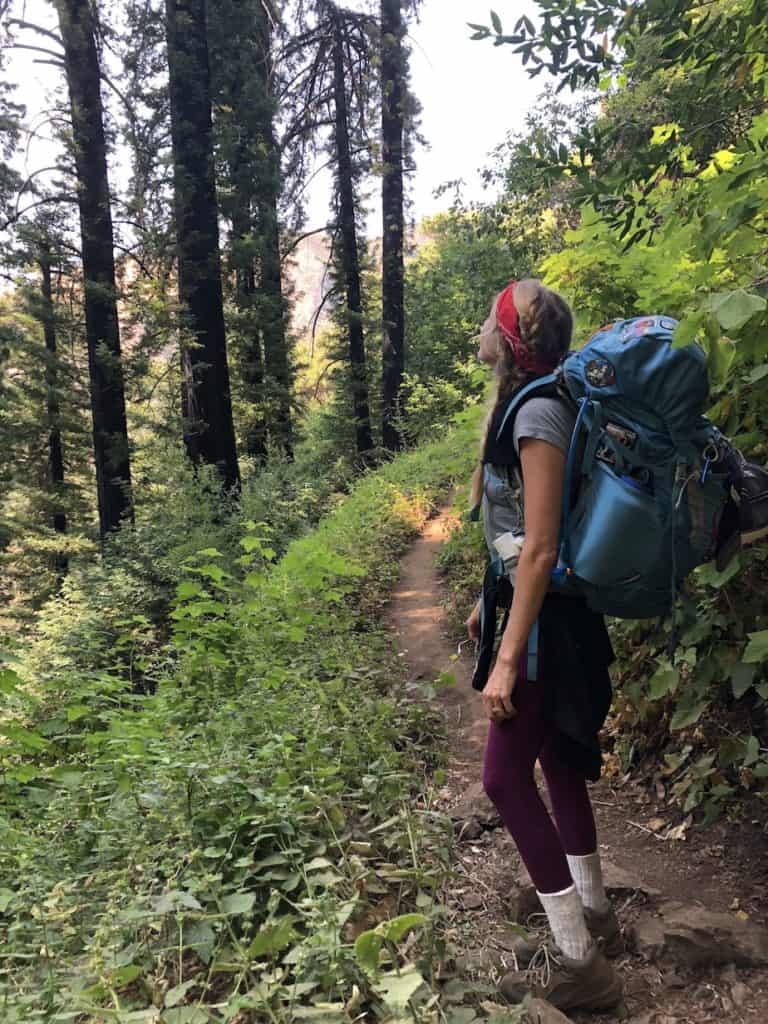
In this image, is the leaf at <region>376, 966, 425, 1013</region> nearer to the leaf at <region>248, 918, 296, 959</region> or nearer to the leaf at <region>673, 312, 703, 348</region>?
the leaf at <region>248, 918, 296, 959</region>

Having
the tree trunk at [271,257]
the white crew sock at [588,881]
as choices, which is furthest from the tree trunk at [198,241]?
the white crew sock at [588,881]

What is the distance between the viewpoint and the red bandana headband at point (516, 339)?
2.09 m

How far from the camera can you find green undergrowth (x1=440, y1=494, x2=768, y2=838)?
8.30 ft

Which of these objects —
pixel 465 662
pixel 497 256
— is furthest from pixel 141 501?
pixel 497 256

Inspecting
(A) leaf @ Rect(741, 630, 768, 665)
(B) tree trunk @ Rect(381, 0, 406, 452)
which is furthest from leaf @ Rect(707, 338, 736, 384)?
(B) tree trunk @ Rect(381, 0, 406, 452)

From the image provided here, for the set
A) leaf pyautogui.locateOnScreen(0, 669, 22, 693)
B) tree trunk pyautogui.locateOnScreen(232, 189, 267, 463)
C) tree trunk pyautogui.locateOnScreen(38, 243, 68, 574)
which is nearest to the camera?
leaf pyautogui.locateOnScreen(0, 669, 22, 693)

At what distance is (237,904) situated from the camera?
6.36 feet

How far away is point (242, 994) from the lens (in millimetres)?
1780

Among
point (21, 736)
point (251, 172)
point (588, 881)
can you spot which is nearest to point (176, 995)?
point (588, 881)

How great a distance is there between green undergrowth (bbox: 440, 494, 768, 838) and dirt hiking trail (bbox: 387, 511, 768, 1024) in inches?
4.8

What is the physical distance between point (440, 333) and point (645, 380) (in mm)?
22664

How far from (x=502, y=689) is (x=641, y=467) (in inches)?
29.1

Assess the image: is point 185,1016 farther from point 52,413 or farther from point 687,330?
point 52,413

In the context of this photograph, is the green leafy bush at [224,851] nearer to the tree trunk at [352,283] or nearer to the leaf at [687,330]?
the leaf at [687,330]
